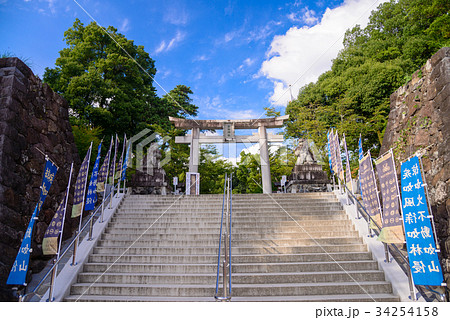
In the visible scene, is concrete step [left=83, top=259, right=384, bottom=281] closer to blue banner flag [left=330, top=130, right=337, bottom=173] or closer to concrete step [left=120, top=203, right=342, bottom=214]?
concrete step [left=120, top=203, right=342, bottom=214]

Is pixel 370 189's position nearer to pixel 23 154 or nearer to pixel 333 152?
pixel 333 152

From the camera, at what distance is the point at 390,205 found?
4.22 meters

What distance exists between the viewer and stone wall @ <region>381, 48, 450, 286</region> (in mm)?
4789

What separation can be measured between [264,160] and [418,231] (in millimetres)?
10207

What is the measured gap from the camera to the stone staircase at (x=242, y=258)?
425 centimetres

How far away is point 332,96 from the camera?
1981 centimetres

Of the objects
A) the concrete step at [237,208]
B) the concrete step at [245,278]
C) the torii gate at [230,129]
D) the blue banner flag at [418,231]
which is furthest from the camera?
the torii gate at [230,129]

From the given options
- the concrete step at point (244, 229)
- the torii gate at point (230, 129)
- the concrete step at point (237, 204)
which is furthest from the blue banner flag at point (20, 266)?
the torii gate at point (230, 129)

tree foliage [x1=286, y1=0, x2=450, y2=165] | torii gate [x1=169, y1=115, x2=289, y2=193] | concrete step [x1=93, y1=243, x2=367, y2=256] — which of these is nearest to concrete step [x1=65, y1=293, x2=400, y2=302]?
concrete step [x1=93, y1=243, x2=367, y2=256]

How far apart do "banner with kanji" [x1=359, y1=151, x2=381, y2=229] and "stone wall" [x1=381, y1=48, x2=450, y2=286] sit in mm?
934

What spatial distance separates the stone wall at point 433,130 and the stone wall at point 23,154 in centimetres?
717

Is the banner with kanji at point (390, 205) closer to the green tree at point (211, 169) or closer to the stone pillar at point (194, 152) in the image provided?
the stone pillar at point (194, 152)

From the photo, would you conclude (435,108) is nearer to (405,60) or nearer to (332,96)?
(405,60)

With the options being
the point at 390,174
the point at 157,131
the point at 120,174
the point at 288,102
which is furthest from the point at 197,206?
the point at 288,102
